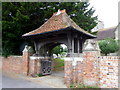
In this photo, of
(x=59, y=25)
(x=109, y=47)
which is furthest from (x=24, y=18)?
(x=109, y=47)

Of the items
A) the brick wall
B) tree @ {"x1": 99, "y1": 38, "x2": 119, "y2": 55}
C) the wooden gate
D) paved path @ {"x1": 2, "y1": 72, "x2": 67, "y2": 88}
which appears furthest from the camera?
tree @ {"x1": 99, "y1": 38, "x2": 119, "y2": 55}

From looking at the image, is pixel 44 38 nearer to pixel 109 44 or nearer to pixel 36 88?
pixel 36 88

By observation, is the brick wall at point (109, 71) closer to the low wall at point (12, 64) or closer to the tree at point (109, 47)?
the tree at point (109, 47)

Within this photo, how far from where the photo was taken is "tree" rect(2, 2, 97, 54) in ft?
30.6

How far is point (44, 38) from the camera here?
25.0ft

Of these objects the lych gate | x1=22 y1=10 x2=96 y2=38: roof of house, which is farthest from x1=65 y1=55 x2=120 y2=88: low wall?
x1=22 y1=10 x2=96 y2=38: roof of house

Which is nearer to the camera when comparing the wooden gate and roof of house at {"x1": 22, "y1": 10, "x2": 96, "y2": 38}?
roof of house at {"x1": 22, "y1": 10, "x2": 96, "y2": 38}

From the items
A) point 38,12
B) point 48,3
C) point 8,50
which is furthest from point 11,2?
point 8,50

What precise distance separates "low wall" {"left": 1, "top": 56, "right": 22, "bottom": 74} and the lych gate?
7.60ft

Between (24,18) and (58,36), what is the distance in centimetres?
395

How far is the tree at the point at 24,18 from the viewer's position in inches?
367

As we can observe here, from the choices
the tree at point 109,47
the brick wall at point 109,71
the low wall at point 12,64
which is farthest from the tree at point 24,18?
the brick wall at point 109,71

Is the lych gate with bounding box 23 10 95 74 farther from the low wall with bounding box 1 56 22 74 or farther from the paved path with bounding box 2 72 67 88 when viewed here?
the low wall with bounding box 1 56 22 74

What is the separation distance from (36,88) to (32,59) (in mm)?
3164
